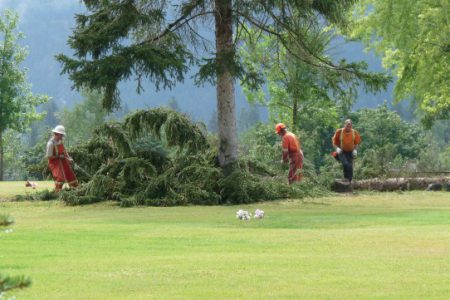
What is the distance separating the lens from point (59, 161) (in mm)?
25031

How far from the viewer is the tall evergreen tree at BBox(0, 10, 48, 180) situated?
66125mm

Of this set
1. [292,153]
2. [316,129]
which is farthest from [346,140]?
[316,129]

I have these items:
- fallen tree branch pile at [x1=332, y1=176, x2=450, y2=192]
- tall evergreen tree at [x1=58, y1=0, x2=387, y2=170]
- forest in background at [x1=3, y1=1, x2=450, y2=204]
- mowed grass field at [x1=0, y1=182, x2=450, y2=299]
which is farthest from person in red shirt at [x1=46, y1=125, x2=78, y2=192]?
fallen tree branch pile at [x1=332, y1=176, x2=450, y2=192]

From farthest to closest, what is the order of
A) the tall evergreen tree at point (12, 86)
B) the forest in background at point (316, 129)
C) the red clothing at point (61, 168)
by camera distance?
the tall evergreen tree at point (12, 86)
the forest in background at point (316, 129)
the red clothing at point (61, 168)

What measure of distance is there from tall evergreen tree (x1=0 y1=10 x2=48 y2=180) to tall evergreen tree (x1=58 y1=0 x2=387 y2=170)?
135 feet

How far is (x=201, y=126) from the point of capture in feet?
87.0

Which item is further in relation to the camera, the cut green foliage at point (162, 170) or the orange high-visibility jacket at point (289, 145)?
the orange high-visibility jacket at point (289, 145)

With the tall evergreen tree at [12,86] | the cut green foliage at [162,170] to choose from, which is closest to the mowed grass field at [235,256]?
the cut green foliage at [162,170]

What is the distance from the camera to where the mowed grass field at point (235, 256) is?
7730 mm

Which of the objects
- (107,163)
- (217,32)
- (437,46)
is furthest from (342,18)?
(437,46)

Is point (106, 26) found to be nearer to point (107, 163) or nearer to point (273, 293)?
point (107, 163)

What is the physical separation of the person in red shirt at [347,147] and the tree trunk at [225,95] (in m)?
3.92

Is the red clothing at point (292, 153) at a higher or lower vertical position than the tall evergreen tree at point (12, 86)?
lower

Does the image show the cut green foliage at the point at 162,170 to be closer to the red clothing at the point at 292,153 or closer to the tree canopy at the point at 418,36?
the red clothing at the point at 292,153
